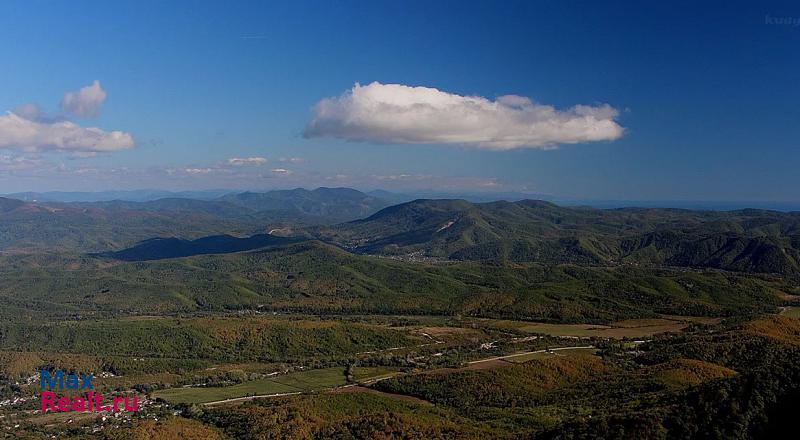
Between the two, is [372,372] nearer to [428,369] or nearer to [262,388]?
[428,369]

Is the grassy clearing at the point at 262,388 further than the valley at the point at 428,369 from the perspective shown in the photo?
Yes

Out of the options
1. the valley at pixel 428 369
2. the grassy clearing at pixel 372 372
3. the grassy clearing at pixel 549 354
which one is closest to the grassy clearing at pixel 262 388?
the valley at pixel 428 369

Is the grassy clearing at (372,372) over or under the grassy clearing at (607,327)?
under


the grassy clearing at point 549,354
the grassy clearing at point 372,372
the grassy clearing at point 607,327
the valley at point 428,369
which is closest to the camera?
the valley at point 428,369

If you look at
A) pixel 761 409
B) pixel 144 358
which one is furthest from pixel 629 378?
pixel 144 358

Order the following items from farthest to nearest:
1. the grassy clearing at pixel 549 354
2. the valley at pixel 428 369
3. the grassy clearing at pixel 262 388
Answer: the grassy clearing at pixel 549 354 < the grassy clearing at pixel 262 388 < the valley at pixel 428 369

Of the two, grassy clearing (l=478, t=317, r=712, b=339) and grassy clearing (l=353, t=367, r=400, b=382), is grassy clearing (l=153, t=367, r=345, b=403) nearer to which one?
grassy clearing (l=353, t=367, r=400, b=382)

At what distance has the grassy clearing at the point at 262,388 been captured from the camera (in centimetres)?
11088

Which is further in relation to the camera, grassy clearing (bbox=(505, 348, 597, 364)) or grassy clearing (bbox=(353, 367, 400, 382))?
grassy clearing (bbox=(505, 348, 597, 364))

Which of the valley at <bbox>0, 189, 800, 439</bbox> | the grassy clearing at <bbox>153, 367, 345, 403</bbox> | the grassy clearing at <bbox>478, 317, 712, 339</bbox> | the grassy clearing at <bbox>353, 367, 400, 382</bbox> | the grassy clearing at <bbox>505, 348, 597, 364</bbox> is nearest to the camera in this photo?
the valley at <bbox>0, 189, 800, 439</bbox>

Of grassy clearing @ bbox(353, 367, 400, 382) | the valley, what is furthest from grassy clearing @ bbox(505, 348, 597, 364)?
grassy clearing @ bbox(353, 367, 400, 382)

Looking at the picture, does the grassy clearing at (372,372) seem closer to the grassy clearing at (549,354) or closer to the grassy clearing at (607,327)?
the grassy clearing at (549,354)

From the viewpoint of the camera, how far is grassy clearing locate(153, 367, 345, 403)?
364 ft

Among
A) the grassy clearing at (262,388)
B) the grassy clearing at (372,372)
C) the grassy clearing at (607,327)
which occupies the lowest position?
the grassy clearing at (262,388)
